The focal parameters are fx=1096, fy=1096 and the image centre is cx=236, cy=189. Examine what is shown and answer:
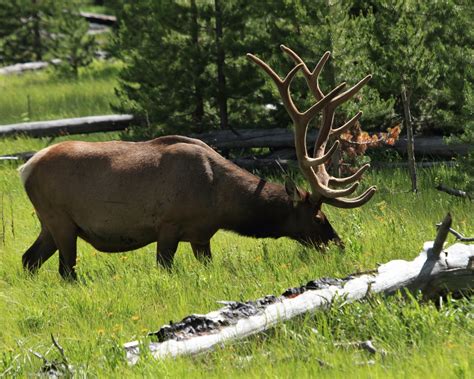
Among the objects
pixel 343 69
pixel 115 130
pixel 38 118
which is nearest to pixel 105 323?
pixel 343 69

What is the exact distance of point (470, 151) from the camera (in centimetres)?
1089

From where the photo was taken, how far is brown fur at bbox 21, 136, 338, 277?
906 centimetres

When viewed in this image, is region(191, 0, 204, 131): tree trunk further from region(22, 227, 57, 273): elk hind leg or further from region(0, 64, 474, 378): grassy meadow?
region(22, 227, 57, 273): elk hind leg

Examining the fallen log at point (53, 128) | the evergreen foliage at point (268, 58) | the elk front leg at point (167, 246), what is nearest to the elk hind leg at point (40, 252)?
the elk front leg at point (167, 246)

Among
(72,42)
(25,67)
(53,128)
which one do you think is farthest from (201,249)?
(25,67)

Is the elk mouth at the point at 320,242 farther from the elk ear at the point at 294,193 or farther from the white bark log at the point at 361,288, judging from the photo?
the white bark log at the point at 361,288

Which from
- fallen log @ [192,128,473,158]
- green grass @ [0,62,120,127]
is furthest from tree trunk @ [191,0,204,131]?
green grass @ [0,62,120,127]

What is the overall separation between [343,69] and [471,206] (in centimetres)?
309

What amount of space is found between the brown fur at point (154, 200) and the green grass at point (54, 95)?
948cm

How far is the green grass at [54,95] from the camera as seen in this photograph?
20.1m

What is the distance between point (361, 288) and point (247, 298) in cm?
104

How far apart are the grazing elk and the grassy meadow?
8.9 inches

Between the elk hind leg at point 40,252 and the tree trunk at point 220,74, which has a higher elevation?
the tree trunk at point 220,74

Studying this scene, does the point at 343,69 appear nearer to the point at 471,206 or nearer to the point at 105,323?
the point at 471,206
